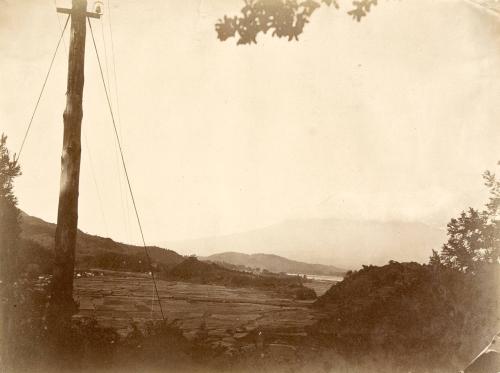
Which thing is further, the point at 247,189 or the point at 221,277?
the point at 247,189

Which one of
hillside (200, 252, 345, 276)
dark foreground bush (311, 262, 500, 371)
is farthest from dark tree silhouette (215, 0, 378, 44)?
dark foreground bush (311, 262, 500, 371)

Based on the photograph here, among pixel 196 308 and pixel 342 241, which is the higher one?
pixel 342 241

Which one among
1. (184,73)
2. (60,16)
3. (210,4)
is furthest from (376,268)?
(60,16)

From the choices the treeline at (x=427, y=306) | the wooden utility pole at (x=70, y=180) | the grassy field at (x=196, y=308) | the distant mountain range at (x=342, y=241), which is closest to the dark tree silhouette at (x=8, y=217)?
the wooden utility pole at (x=70, y=180)

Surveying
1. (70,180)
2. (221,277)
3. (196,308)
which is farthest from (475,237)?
(70,180)

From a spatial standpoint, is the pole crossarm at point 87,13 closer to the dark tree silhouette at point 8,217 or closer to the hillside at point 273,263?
the dark tree silhouette at point 8,217

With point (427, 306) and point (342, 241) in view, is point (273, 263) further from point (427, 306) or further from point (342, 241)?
point (427, 306)

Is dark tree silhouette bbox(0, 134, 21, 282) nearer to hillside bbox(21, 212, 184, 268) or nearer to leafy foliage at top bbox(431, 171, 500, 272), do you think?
hillside bbox(21, 212, 184, 268)
